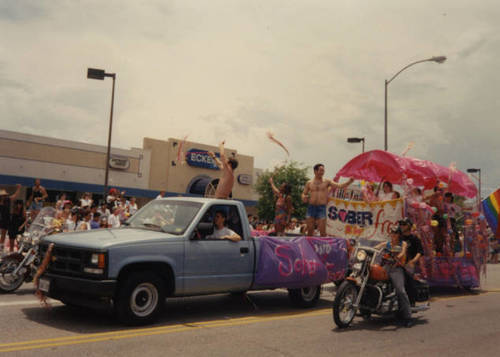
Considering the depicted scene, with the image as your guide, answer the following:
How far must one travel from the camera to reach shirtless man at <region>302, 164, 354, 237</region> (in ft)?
38.7

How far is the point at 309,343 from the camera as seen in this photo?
6641 millimetres

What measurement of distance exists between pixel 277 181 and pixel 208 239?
3513 cm

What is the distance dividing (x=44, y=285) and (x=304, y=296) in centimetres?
471

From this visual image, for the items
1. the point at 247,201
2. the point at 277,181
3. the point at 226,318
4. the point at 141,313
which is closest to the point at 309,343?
the point at 226,318

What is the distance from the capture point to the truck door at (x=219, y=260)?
7.47m

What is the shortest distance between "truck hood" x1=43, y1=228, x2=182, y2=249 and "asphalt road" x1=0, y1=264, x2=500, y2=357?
1117 millimetres

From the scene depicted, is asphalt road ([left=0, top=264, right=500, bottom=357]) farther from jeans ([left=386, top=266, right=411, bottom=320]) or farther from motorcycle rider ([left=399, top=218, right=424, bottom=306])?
motorcycle rider ([left=399, top=218, right=424, bottom=306])

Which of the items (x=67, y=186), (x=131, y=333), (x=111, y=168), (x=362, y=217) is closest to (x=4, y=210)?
(x=131, y=333)

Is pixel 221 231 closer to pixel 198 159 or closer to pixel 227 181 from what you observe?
pixel 227 181

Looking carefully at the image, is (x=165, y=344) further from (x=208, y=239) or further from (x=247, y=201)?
(x=247, y=201)

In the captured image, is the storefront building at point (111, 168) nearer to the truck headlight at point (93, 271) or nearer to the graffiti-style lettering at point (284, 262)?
the graffiti-style lettering at point (284, 262)

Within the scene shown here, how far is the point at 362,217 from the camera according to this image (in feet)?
40.0

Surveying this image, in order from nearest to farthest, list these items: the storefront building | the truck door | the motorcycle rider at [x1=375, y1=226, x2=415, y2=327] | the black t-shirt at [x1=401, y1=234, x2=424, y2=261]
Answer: the truck door, the motorcycle rider at [x1=375, y1=226, x2=415, y2=327], the black t-shirt at [x1=401, y1=234, x2=424, y2=261], the storefront building

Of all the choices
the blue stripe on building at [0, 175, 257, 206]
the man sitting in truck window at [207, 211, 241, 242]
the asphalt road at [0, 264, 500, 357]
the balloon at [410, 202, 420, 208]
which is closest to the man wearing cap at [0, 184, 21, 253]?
the asphalt road at [0, 264, 500, 357]
